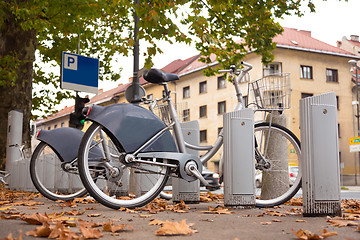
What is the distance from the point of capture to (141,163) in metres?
4.70

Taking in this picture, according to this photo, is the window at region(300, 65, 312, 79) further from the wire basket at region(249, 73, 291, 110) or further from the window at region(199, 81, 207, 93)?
the wire basket at region(249, 73, 291, 110)

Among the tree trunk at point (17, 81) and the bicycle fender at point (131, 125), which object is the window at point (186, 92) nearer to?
the tree trunk at point (17, 81)

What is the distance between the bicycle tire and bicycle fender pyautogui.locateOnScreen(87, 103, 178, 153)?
1910 millimetres

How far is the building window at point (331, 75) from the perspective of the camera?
36.7m

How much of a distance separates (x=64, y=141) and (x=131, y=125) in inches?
74.3

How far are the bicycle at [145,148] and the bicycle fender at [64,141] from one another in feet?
3.15

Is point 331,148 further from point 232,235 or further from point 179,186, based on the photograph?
point 179,186

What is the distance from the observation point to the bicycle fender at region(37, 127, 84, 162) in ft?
20.2

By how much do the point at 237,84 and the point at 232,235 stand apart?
109 inches

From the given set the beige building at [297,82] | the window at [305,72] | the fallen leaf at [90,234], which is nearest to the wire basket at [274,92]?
the fallen leaf at [90,234]

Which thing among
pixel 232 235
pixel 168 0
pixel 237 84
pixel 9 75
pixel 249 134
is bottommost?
pixel 232 235

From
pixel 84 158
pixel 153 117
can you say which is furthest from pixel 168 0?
pixel 84 158

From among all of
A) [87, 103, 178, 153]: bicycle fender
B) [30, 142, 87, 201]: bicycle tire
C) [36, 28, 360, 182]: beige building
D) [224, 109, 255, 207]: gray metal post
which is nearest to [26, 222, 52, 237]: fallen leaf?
[87, 103, 178, 153]: bicycle fender

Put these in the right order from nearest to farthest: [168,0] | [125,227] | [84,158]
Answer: [125,227]
[84,158]
[168,0]
